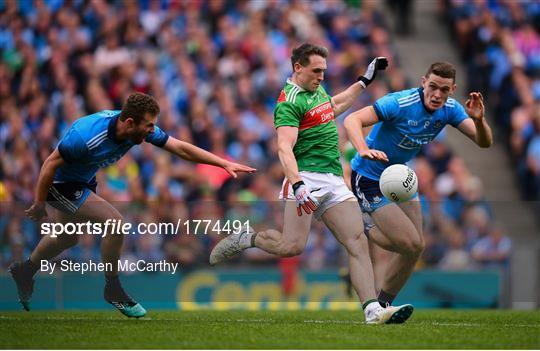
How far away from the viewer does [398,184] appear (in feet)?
37.8

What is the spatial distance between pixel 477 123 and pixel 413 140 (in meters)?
0.74

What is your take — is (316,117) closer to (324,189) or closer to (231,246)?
(324,189)

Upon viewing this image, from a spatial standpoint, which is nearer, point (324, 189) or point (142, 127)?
point (142, 127)

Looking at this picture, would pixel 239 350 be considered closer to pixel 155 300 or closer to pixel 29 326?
pixel 29 326

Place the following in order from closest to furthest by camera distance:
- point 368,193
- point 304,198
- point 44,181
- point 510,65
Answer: point 304,198 → point 44,181 → point 368,193 → point 510,65

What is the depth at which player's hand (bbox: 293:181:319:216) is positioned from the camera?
422 inches

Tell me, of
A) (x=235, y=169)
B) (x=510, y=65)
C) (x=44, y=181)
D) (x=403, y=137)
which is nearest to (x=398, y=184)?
(x=403, y=137)

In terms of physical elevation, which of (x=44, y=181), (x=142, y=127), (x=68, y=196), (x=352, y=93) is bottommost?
(x=68, y=196)

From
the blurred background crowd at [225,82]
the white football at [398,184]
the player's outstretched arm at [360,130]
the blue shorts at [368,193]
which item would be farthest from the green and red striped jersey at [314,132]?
the blurred background crowd at [225,82]

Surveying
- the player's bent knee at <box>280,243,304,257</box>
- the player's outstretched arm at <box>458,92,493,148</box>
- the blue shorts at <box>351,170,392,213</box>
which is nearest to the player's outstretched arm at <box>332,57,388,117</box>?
the blue shorts at <box>351,170,392,213</box>

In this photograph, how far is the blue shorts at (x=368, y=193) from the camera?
12133 millimetres

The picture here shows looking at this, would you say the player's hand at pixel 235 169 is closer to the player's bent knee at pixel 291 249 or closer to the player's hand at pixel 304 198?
the player's hand at pixel 304 198

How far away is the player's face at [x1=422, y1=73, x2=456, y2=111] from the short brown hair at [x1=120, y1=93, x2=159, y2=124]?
2.68 metres

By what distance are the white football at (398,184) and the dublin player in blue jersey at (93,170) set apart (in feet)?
4.40
